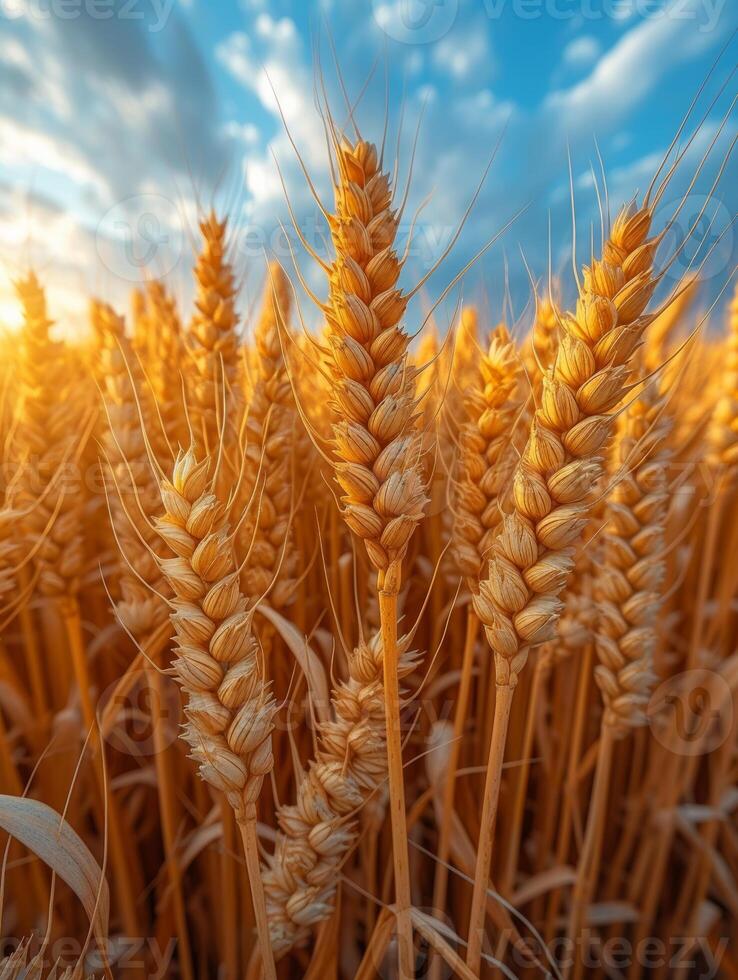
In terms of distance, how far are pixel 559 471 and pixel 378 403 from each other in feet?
0.85

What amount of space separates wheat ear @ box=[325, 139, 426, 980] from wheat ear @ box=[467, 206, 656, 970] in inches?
5.4

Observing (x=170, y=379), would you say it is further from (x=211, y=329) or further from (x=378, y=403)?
(x=378, y=403)

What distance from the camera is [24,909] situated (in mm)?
1336

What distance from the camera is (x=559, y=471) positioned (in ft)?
2.50

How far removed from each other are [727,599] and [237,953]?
169 cm

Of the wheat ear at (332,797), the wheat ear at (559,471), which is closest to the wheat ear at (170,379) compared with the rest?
the wheat ear at (332,797)

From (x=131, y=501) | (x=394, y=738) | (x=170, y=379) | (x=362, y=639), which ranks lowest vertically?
(x=394, y=738)

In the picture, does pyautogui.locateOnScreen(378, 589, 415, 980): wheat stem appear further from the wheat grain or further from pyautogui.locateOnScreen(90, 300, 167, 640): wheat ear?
pyautogui.locateOnScreen(90, 300, 167, 640): wheat ear

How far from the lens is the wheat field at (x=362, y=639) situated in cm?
76

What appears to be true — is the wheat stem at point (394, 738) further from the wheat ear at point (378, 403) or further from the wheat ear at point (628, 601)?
the wheat ear at point (628, 601)

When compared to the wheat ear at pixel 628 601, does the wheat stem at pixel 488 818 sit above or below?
below

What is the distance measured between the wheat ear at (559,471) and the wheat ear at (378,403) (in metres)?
0.14

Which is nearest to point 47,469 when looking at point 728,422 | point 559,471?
point 559,471

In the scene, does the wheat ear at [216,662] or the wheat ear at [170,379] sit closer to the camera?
the wheat ear at [216,662]
